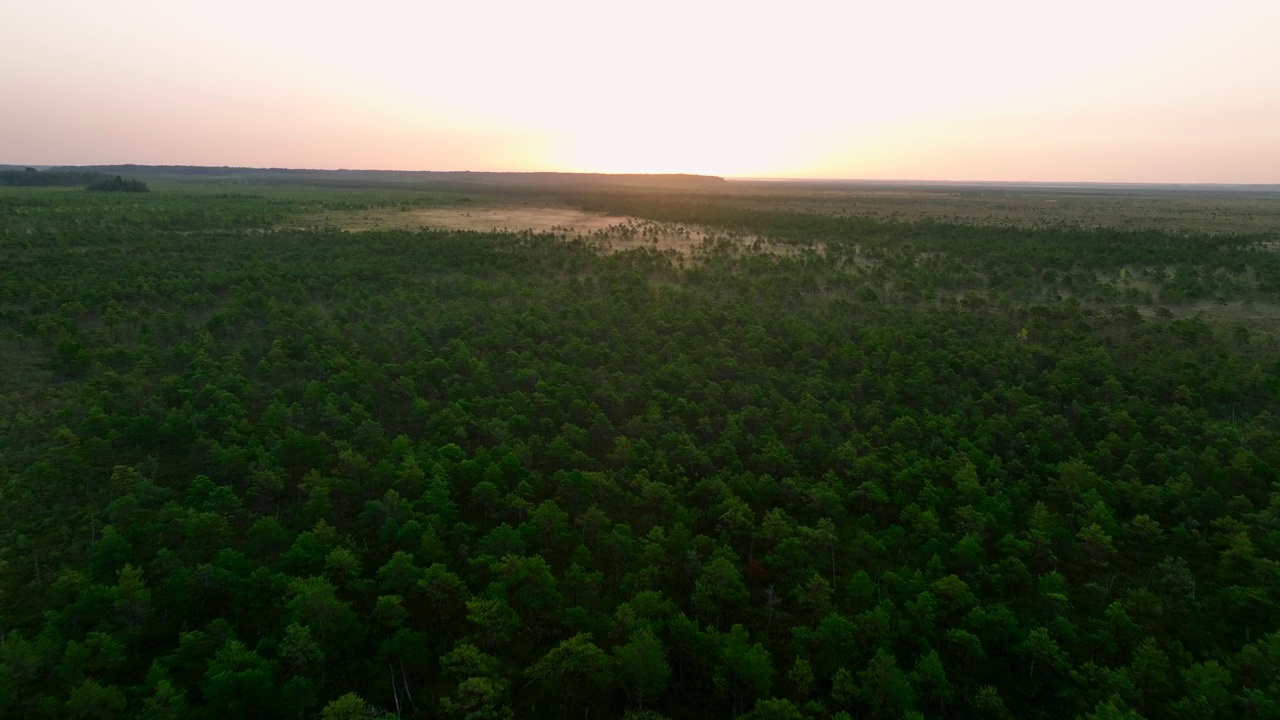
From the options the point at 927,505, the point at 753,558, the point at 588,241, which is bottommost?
the point at 753,558

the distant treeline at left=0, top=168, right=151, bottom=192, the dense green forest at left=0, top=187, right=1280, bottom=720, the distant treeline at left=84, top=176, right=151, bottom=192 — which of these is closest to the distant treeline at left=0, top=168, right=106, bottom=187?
the distant treeline at left=0, top=168, right=151, bottom=192

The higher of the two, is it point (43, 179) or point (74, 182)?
point (43, 179)

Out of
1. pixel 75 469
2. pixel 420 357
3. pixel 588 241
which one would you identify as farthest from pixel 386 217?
pixel 75 469

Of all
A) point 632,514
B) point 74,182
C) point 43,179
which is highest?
point 43,179

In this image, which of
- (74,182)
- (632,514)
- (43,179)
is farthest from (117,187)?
(632,514)

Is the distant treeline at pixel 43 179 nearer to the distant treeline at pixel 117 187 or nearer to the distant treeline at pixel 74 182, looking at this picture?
the distant treeline at pixel 74 182

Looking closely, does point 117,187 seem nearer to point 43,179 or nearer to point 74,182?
point 74,182

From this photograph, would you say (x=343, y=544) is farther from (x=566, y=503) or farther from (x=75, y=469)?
(x=75, y=469)

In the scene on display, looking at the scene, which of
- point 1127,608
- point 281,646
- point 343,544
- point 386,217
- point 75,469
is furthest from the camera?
point 386,217

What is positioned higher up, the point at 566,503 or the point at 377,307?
the point at 377,307

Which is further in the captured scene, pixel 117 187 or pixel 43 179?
pixel 43 179
